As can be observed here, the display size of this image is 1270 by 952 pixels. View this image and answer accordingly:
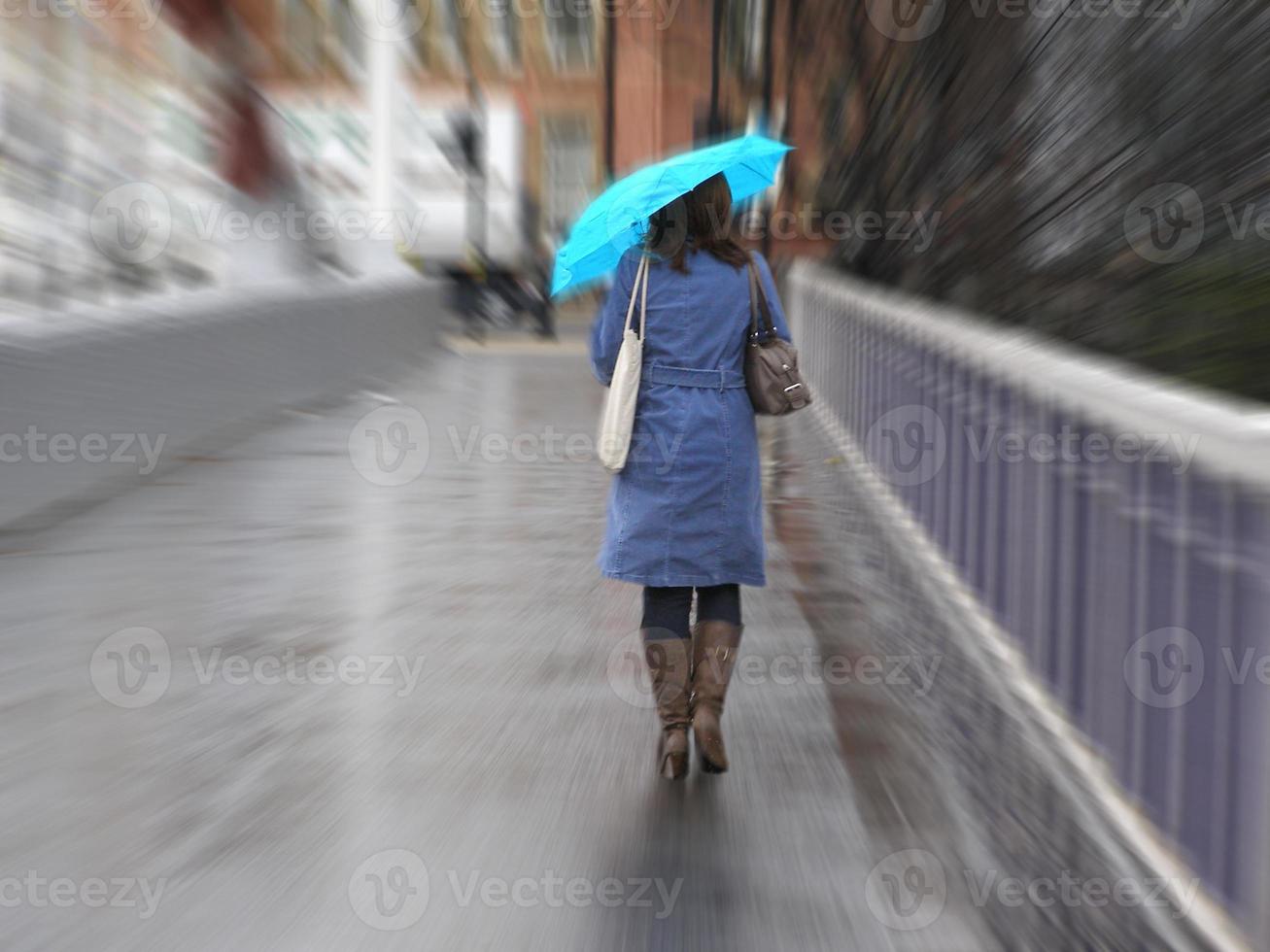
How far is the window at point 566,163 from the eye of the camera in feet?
138

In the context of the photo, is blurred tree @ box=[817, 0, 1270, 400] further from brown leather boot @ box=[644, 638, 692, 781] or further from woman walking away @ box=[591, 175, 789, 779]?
brown leather boot @ box=[644, 638, 692, 781]

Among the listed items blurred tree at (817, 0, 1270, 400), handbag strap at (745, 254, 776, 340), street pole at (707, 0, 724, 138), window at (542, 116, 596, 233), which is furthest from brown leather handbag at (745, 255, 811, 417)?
window at (542, 116, 596, 233)

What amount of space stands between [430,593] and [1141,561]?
475cm

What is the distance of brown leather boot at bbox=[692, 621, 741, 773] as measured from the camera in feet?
18.2

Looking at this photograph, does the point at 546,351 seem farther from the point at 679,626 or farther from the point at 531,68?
the point at 679,626

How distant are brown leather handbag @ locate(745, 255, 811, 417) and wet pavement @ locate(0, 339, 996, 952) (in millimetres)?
1042

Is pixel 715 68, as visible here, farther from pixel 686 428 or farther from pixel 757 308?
pixel 686 428

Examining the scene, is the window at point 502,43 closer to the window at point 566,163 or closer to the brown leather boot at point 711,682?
the window at point 566,163

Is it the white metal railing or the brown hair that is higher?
the brown hair

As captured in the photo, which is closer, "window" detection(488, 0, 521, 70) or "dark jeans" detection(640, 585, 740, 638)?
"dark jeans" detection(640, 585, 740, 638)

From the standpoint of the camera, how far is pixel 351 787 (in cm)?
539

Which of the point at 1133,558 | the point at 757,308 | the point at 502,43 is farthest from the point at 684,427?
the point at 502,43

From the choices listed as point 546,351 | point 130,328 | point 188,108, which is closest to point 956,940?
point 130,328

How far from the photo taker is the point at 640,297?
5.60 meters
